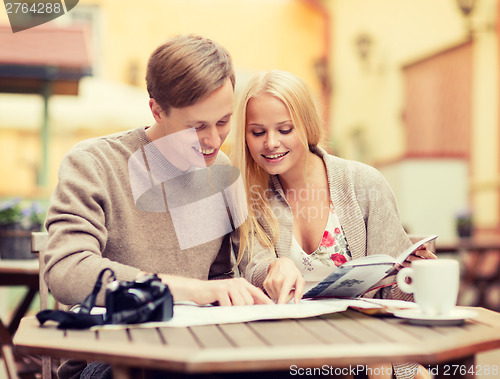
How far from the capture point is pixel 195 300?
1389 millimetres

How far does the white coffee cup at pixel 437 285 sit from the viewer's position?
1.23 metres

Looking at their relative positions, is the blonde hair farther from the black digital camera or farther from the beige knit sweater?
the black digital camera

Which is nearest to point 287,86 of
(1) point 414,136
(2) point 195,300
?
(2) point 195,300

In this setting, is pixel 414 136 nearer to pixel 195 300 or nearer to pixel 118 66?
pixel 118 66

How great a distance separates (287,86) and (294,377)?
910mm

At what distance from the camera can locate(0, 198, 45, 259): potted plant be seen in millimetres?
2986

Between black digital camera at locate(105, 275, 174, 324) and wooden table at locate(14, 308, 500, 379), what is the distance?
36 mm

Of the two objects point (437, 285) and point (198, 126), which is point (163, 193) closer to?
point (198, 126)

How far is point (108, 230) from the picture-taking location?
1668 mm

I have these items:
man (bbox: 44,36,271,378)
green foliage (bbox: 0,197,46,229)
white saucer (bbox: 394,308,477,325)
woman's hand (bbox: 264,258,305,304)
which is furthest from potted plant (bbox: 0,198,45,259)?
white saucer (bbox: 394,308,477,325)

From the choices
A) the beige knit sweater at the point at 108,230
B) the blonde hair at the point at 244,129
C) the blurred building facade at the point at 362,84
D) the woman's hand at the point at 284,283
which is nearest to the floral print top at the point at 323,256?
the blonde hair at the point at 244,129

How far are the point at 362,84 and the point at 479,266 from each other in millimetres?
5705

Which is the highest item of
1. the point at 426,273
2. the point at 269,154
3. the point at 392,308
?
the point at 269,154

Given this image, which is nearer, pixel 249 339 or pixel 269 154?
pixel 249 339
